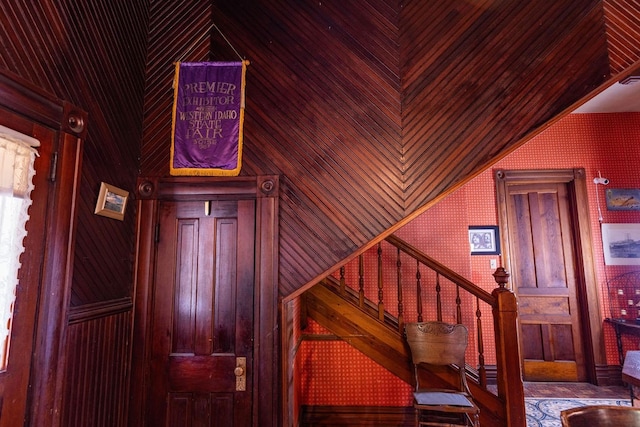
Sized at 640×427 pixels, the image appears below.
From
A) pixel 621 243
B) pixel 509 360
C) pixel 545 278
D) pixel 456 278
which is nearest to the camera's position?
pixel 509 360

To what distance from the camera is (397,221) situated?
92.0 inches

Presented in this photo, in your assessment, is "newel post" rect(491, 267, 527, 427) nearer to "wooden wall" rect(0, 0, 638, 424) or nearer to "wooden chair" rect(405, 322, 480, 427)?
"wooden chair" rect(405, 322, 480, 427)

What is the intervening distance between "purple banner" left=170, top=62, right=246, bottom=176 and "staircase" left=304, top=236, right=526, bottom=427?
1.82 meters

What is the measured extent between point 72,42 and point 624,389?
673 centimetres

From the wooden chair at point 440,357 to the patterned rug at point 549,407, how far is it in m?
1.04

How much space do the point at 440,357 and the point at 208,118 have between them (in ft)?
9.41

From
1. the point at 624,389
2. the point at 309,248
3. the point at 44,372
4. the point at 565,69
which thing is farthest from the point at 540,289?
the point at 44,372

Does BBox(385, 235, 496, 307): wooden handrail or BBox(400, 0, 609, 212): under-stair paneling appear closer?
BBox(400, 0, 609, 212): under-stair paneling

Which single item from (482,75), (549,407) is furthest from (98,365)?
(549,407)

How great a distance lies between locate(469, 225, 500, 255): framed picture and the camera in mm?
4832

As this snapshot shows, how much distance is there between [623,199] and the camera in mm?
4863

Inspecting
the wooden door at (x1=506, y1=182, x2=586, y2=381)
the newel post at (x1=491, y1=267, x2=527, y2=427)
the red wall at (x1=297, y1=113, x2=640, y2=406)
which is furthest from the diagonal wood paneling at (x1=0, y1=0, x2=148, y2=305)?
the wooden door at (x1=506, y1=182, x2=586, y2=381)

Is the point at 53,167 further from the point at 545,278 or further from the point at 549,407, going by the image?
the point at 545,278

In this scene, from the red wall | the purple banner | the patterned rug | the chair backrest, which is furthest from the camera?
the red wall
